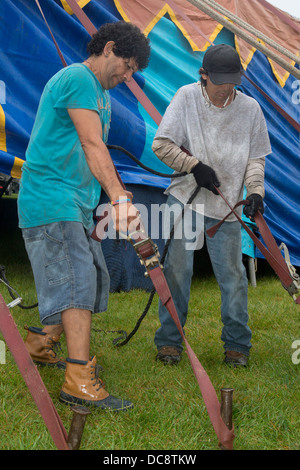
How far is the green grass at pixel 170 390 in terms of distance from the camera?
198 centimetres

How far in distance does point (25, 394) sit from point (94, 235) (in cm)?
76

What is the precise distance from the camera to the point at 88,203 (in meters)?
2.34

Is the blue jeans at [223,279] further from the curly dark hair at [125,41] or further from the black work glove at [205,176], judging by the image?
the curly dark hair at [125,41]

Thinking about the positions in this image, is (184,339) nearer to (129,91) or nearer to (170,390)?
(170,390)

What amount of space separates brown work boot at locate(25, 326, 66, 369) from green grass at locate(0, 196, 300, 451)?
2.1 inches

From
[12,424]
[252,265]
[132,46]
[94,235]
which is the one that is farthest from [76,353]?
[252,265]

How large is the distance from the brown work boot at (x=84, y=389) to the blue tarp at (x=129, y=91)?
6.89ft

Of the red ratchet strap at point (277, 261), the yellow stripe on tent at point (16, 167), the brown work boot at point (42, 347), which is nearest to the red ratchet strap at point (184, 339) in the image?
the red ratchet strap at point (277, 261)

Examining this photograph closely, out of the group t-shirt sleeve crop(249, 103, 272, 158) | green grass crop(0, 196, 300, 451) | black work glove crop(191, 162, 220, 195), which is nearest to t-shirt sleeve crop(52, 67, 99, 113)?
black work glove crop(191, 162, 220, 195)

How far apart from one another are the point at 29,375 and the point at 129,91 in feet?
11.3

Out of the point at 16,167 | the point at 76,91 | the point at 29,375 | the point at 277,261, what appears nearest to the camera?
the point at 29,375

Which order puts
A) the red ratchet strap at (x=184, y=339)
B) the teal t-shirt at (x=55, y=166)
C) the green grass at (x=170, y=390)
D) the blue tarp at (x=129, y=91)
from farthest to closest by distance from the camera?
the blue tarp at (x=129, y=91)
the teal t-shirt at (x=55, y=166)
the green grass at (x=170, y=390)
the red ratchet strap at (x=184, y=339)

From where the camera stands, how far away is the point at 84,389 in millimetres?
2205

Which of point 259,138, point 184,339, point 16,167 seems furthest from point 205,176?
point 16,167
